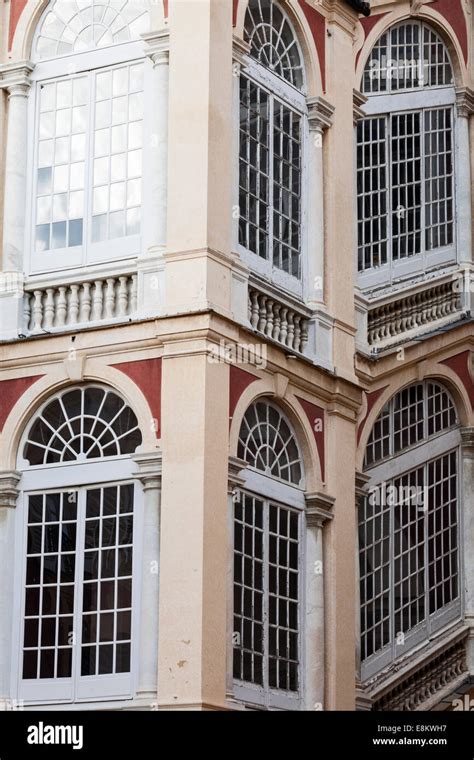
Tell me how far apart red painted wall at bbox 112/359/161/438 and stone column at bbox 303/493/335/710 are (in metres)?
2.48

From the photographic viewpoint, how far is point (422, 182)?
26516 millimetres

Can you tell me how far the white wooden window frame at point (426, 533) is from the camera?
24188 mm

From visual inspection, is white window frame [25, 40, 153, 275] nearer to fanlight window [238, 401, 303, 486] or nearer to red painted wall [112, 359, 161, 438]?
red painted wall [112, 359, 161, 438]

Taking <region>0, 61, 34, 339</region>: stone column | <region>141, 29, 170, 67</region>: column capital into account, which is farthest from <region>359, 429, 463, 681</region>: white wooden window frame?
<region>141, 29, 170, 67</region>: column capital

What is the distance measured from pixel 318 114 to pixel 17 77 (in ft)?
11.8

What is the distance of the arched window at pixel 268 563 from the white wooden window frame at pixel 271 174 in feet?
5.10

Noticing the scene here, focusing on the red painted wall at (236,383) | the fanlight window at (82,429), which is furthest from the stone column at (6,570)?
the red painted wall at (236,383)

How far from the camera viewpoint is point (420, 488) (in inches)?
1001

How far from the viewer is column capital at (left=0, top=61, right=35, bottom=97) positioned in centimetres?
2253

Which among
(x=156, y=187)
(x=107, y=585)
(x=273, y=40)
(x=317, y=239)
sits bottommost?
(x=107, y=585)

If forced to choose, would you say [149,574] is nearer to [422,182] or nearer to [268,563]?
[268,563]

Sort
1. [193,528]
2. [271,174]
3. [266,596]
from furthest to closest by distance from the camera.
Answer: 1. [271,174]
2. [266,596]
3. [193,528]

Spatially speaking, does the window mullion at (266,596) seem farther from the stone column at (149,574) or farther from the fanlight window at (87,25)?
the fanlight window at (87,25)

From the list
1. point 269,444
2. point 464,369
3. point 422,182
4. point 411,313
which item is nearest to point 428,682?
point 464,369
